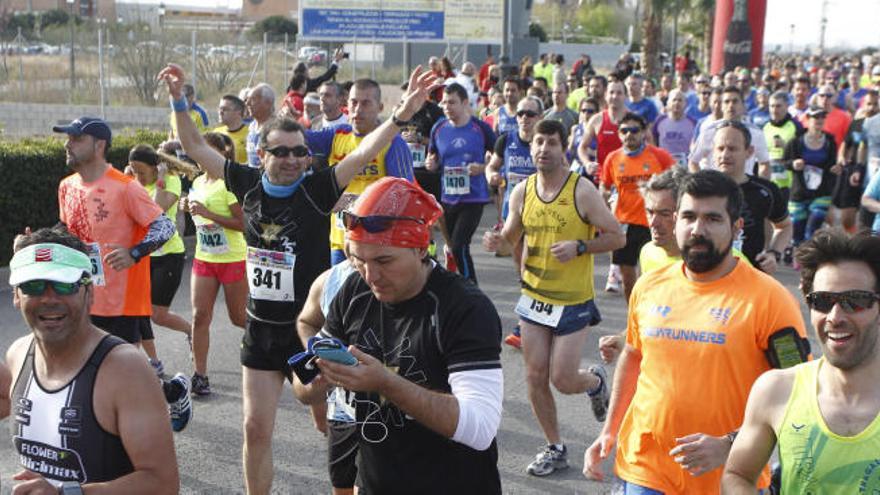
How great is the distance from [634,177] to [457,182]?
1.79 m

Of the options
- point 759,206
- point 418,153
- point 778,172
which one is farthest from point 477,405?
point 778,172

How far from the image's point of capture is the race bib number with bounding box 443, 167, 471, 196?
10500 mm

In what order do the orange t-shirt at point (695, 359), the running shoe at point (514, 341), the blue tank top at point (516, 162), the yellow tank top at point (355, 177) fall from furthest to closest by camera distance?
1. the blue tank top at point (516, 162)
2. the running shoe at point (514, 341)
3. the yellow tank top at point (355, 177)
4. the orange t-shirt at point (695, 359)

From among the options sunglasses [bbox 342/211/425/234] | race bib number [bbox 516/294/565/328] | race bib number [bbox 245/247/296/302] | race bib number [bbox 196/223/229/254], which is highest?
sunglasses [bbox 342/211/425/234]

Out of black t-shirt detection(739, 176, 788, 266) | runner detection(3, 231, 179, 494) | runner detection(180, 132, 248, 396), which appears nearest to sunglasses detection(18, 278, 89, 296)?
runner detection(3, 231, 179, 494)

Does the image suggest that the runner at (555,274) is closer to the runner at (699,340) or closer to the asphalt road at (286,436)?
the asphalt road at (286,436)

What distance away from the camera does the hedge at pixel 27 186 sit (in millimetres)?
11391

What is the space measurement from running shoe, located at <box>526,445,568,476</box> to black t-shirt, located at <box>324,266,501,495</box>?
2.75 metres

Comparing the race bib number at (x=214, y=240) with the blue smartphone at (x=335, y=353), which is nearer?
the blue smartphone at (x=335, y=353)

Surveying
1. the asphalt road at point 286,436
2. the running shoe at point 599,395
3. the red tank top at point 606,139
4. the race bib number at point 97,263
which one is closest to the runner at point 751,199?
the running shoe at point 599,395

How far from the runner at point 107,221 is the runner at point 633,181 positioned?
4.50 meters

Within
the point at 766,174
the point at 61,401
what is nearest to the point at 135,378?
the point at 61,401

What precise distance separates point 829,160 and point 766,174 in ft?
11.3

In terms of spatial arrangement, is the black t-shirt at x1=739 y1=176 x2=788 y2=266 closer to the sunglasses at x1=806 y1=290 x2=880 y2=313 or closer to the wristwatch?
the sunglasses at x1=806 y1=290 x2=880 y2=313
